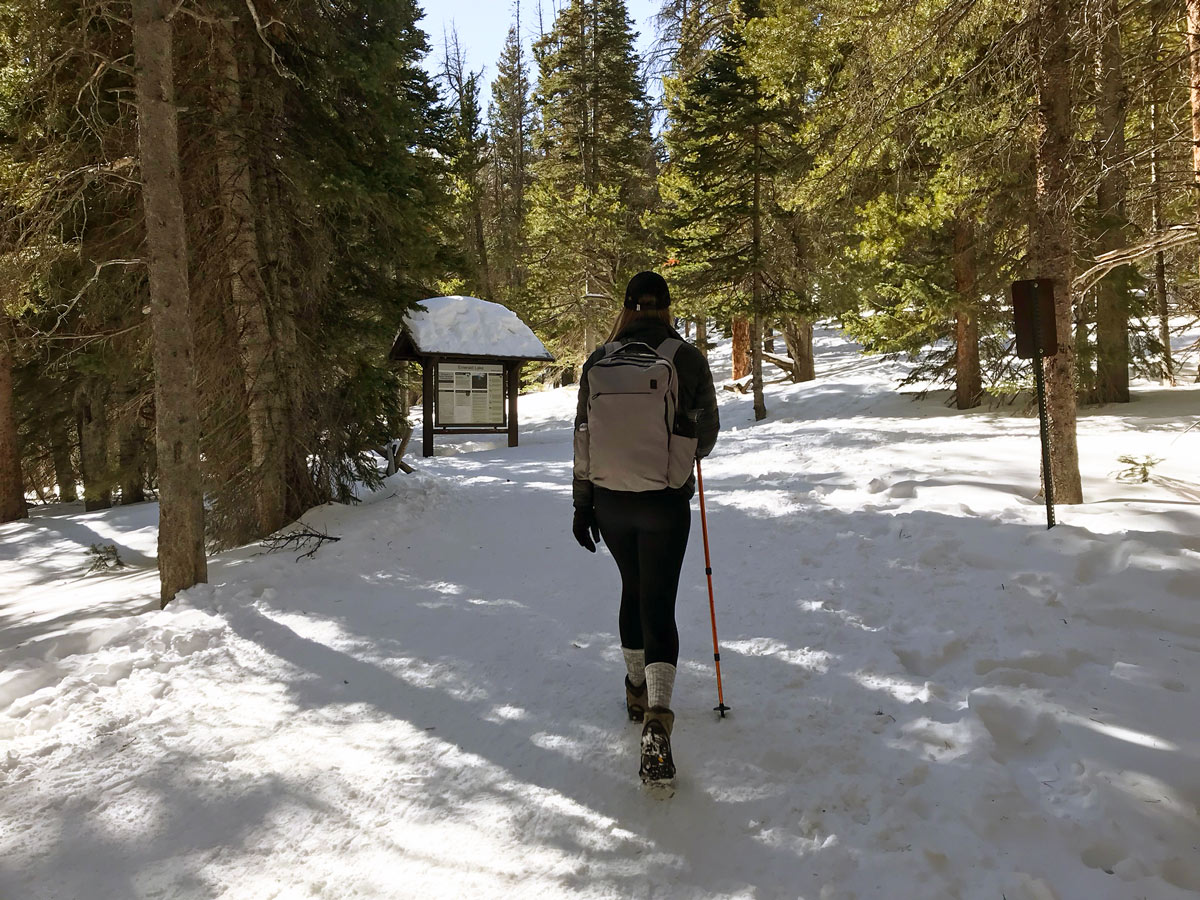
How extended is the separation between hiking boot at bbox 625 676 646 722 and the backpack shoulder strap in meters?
1.71

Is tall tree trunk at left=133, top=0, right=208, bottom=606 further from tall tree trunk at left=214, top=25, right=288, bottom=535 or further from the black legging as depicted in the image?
the black legging

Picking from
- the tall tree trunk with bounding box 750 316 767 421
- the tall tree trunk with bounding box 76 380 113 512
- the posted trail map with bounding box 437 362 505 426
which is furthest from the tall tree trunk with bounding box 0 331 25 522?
the tall tree trunk with bounding box 750 316 767 421

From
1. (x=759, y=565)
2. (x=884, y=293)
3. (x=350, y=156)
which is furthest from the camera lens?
(x=884, y=293)

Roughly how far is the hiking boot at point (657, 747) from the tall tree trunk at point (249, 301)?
20.9 ft

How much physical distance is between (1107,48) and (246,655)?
32.5 ft

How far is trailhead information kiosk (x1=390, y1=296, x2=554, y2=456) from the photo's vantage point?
1731cm

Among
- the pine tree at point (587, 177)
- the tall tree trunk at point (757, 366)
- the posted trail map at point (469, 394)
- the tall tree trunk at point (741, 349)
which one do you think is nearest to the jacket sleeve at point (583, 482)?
the tall tree trunk at point (757, 366)

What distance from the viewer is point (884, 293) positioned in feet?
41.9

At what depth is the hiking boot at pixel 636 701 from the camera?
3.60m

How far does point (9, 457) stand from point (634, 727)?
1561cm

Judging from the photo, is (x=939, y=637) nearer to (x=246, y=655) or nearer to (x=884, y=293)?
(x=246, y=655)

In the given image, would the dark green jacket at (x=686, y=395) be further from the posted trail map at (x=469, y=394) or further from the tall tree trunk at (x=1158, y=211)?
the posted trail map at (x=469, y=394)

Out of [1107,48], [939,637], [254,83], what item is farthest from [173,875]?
[1107,48]

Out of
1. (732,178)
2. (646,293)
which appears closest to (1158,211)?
(732,178)
